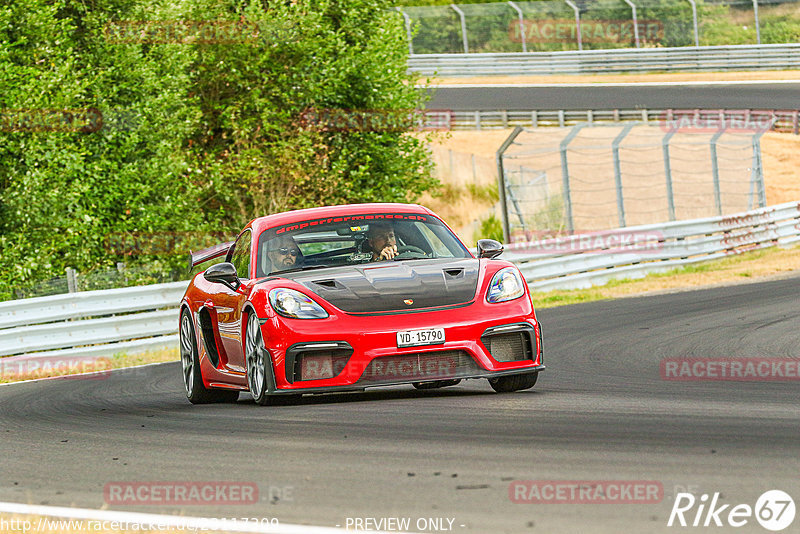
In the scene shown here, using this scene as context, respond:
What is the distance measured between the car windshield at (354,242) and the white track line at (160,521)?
376 centimetres

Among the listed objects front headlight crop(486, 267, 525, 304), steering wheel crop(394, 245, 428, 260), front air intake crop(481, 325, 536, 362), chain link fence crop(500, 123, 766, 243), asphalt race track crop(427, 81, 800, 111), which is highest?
steering wheel crop(394, 245, 428, 260)

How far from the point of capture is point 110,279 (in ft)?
58.1

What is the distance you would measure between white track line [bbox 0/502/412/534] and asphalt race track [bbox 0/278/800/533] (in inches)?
4.3

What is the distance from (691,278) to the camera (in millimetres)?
21094

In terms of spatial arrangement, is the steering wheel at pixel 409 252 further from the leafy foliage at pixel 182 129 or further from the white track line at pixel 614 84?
the white track line at pixel 614 84

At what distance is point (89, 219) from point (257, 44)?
781 cm

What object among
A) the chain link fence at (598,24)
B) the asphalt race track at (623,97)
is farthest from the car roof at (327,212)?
the chain link fence at (598,24)

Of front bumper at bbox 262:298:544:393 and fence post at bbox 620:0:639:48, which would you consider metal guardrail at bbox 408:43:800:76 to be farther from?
front bumper at bbox 262:298:544:393

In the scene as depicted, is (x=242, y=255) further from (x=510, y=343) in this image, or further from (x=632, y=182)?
(x=632, y=182)

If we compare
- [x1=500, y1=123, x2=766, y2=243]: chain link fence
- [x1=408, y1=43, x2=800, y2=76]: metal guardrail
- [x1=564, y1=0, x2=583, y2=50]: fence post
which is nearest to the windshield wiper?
[x1=500, y1=123, x2=766, y2=243]: chain link fence

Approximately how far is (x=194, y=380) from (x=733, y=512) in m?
6.11

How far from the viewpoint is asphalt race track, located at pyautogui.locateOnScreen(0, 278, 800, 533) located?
16.4 ft

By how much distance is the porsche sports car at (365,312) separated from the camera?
7.97 m

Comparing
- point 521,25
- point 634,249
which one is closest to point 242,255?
point 634,249
